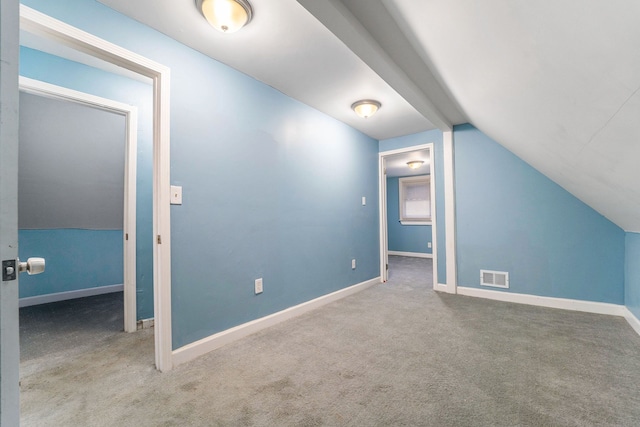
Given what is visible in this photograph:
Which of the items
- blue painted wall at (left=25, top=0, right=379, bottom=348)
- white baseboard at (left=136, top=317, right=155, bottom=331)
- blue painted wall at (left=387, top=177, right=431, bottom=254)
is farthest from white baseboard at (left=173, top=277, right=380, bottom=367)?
blue painted wall at (left=387, top=177, right=431, bottom=254)

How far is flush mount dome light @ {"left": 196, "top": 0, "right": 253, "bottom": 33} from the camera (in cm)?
149

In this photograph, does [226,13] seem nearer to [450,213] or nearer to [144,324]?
[144,324]

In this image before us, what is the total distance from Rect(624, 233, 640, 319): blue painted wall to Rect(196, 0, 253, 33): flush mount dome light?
348 centimetres

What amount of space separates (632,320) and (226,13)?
3967 millimetres

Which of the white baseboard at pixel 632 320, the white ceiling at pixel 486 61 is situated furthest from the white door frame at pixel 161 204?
the white baseboard at pixel 632 320

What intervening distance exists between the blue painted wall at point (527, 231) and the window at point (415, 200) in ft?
11.6

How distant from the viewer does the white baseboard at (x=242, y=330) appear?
184 cm

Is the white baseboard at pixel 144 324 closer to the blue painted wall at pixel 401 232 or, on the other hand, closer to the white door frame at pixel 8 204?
the white door frame at pixel 8 204

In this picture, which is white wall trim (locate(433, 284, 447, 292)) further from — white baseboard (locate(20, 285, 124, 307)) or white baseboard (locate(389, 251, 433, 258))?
white baseboard (locate(20, 285, 124, 307))

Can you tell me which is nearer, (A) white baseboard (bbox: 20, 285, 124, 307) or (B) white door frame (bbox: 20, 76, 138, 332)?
(B) white door frame (bbox: 20, 76, 138, 332)

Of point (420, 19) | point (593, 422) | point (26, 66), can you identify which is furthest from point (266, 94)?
point (593, 422)

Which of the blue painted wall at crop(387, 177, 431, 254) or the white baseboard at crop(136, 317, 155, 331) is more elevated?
the blue painted wall at crop(387, 177, 431, 254)

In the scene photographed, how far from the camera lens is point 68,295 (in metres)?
3.42

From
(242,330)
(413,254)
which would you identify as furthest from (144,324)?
(413,254)
